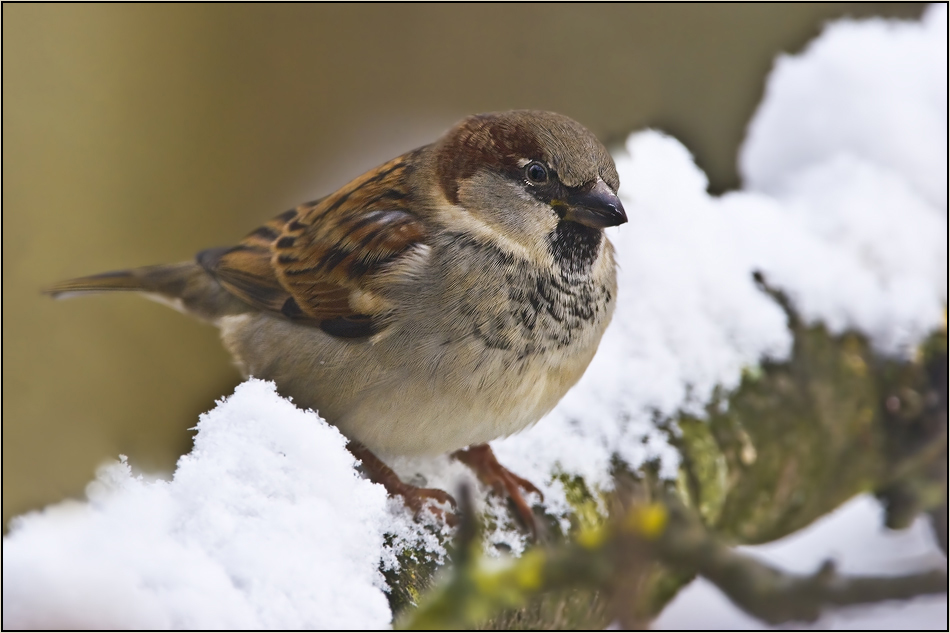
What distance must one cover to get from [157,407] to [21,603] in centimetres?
407

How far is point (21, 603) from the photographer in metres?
0.96

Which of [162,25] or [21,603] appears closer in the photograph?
[21,603]

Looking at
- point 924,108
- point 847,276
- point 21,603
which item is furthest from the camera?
point 924,108

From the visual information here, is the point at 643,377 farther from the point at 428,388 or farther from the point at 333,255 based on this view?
the point at 333,255

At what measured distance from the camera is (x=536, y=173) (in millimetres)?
1789

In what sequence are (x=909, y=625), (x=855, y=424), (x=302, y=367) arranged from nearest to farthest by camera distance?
(x=302, y=367), (x=909, y=625), (x=855, y=424)

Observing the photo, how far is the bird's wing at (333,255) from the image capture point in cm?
184

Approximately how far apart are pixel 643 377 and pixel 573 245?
506 millimetres

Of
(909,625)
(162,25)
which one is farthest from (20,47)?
(909,625)

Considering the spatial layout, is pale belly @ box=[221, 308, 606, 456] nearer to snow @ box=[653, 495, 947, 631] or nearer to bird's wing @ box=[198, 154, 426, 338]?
bird's wing @ box=[198, 154, 426, 338]

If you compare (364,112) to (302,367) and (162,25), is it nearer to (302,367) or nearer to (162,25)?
(162,25)

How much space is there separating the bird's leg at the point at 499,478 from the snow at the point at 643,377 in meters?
0.03

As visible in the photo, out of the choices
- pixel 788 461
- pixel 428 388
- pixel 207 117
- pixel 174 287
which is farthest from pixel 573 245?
pixel 207 117

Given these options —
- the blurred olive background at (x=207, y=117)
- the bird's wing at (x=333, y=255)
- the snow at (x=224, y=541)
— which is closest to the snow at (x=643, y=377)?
the snow at (x=224, y=541)
